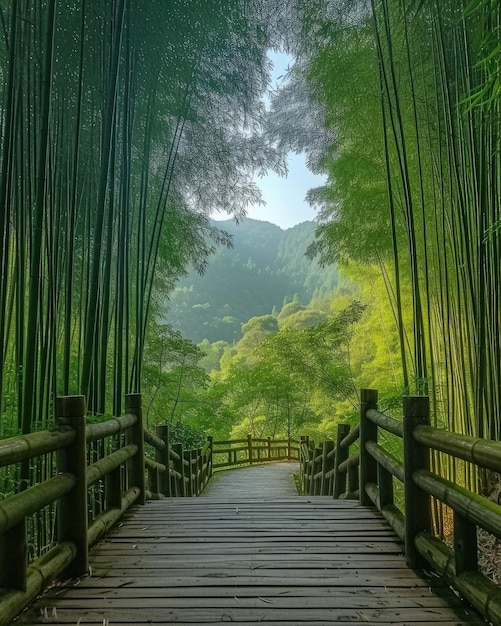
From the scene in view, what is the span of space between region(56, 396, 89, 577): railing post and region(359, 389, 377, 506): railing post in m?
1.53

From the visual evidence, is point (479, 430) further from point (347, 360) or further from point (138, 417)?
point (347, 360)

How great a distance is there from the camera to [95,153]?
329 centimetres

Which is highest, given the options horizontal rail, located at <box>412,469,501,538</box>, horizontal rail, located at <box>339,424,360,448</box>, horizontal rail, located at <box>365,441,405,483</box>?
horizontal rail, located at <box>412,469,501,538</box>

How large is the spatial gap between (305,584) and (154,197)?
4430 mm

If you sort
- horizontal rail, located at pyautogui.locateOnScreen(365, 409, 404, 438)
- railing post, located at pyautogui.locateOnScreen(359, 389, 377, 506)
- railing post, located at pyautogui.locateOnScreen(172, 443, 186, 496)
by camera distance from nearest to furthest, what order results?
horizontal rail, located at pyautogui.locateOnScreen(365, 409, 404, 438)
railing post, located at pyautogui.locateOnScreen(359, 389, 377, 506)
railing post, located at pyautogui.locateOnScreen(172, 443, 186, 496)

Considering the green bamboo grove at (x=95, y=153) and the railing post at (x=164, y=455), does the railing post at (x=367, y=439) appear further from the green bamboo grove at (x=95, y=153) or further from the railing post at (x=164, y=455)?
the railing post at (x=164, y=455)

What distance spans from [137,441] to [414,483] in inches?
63.0

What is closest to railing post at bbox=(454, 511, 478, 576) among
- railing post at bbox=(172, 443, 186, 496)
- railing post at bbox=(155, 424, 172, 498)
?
railing post at bbox=(155, 424, 172, 498)

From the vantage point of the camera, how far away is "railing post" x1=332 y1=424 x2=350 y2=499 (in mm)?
3556

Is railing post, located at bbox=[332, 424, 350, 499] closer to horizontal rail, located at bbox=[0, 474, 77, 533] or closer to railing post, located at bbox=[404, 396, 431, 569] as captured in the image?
railing post, located at bbox=[404, 396, 431, 569]

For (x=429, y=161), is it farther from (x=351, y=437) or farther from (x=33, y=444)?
(x=33, y=444)

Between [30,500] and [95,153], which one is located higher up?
[95,153]

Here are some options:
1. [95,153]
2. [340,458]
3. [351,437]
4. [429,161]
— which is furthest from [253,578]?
[429,161]

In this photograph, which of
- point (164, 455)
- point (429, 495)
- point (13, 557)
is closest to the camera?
point (13, 557)
